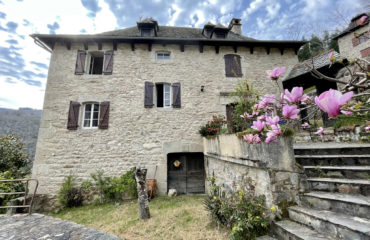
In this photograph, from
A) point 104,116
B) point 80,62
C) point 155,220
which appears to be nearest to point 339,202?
point 155,220

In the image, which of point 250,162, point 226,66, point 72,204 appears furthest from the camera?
point 226,66

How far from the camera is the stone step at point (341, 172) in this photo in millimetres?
2465

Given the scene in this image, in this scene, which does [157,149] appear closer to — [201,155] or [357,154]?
[201,155]

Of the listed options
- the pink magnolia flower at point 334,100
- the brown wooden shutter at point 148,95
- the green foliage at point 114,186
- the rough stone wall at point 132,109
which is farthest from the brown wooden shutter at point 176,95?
the pink magnolia flower at point 334,100

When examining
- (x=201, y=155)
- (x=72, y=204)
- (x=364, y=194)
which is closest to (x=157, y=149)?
(x=201, y=155)

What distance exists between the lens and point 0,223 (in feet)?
10.8

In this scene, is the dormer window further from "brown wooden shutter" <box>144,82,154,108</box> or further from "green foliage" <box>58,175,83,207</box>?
"green foliage" <box>58,175,83,207</box>

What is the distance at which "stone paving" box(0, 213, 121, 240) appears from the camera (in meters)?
2.60

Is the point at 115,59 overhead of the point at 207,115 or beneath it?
overhead

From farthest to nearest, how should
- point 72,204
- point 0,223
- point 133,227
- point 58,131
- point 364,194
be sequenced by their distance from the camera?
point 58,131 < point 72,204 < point 133,227 < point 0,223 < point 364,194

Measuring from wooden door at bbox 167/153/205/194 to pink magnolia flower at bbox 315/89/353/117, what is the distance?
5938 millimetres

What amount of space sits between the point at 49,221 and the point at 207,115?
18.9 feet

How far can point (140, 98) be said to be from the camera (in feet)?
21.9

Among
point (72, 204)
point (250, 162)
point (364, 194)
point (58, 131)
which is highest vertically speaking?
point (58, 131)
